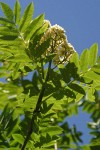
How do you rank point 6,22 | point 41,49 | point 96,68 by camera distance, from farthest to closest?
point 6,22 < point 96,68 < point 41,49

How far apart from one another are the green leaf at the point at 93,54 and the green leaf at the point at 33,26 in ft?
1.20

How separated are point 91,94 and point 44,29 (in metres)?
0.54

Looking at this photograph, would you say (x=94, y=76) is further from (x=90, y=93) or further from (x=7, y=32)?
(x=7, y=32)

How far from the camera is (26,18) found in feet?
7.92

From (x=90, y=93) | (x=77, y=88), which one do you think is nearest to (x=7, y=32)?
(x=77, y=88)

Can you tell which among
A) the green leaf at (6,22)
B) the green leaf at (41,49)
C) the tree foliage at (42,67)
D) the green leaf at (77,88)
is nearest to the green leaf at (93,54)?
the tree foliage at (42,67)

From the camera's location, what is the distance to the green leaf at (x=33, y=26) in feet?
7.77

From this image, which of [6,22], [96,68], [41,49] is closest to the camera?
[41,49]

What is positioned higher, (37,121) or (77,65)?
(77,65)

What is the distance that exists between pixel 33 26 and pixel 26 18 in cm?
8

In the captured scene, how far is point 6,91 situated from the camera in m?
3.14

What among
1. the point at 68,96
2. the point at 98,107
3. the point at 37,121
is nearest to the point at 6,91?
the point at 37,121

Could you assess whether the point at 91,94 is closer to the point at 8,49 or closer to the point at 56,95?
the point at 56,95

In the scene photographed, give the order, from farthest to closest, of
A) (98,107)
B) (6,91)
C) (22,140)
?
(98,107)
(6,91)
(22,140)
